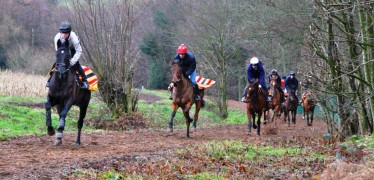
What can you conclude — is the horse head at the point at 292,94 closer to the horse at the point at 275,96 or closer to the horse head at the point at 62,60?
the horse at the point at 275,96

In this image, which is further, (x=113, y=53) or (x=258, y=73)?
(x=113, y=53)

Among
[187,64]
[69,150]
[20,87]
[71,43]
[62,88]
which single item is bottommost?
[69,150]

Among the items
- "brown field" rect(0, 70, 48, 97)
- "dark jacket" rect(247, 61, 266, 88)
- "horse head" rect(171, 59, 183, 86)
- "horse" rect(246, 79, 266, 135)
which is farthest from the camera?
"brown field" rect(0, 70, 48, 97)

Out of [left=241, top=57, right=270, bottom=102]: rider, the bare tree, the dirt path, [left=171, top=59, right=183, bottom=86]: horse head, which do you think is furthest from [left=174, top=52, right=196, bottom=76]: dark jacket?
the bare tree

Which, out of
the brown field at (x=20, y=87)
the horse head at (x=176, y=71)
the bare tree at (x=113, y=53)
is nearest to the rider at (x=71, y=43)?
the horse head at (x=176, y=71)

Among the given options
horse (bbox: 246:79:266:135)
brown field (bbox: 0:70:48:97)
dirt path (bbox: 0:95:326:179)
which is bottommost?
dirt path (bbox: 0:95:326:179)

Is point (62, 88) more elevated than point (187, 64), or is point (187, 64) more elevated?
point (187, 64)

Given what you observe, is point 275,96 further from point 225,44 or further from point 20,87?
point 20,87

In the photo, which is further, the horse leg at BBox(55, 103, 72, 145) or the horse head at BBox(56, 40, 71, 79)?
the horse leg at BBox(55, 103, 72, 145)

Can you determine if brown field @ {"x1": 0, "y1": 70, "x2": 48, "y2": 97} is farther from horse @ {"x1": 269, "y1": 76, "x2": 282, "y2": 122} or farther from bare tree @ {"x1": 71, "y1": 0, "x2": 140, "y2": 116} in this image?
horse @ {"x1": 269, "y1": 76, "x2": 282, "y2": 122}

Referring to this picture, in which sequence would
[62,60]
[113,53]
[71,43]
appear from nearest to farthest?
[62,60] → [71,43] → [113,53]

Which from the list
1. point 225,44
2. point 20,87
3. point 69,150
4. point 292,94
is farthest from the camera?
point 225,44

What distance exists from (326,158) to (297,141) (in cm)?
395

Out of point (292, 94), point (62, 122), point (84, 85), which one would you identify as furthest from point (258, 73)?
point (292, 94)
